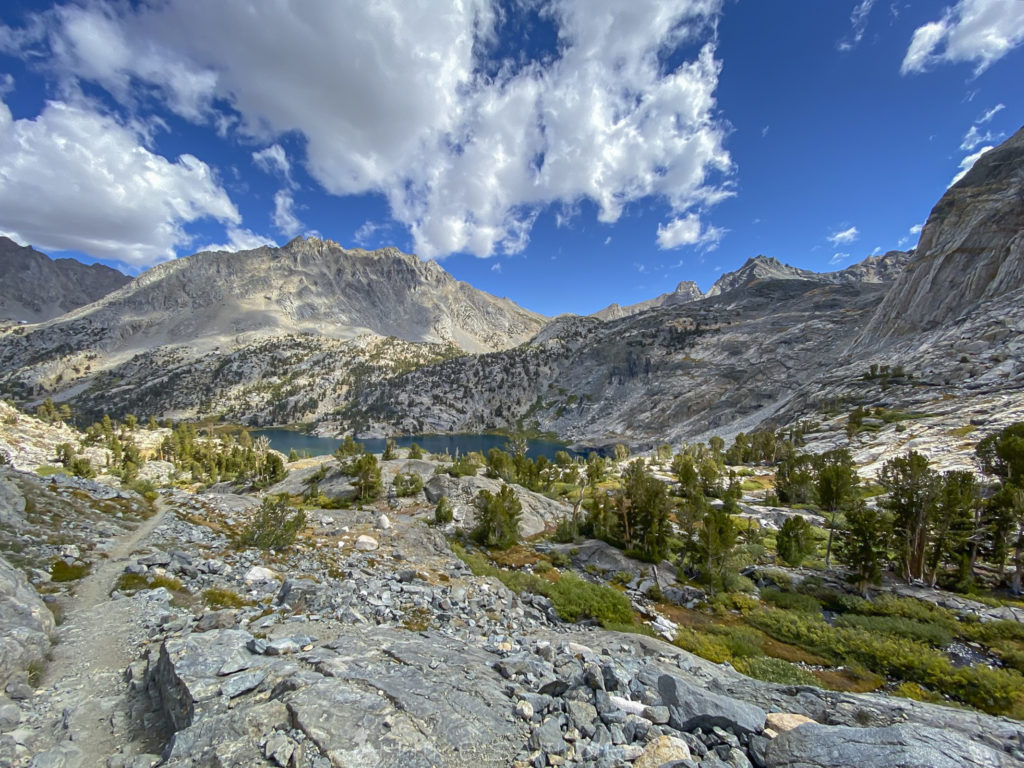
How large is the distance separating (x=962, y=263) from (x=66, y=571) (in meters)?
180

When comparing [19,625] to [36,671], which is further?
[19,625]

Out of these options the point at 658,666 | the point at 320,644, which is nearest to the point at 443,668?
the point at 320,644

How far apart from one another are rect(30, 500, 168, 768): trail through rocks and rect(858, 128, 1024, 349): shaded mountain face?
154826 mm

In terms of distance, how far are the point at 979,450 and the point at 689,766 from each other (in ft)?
156

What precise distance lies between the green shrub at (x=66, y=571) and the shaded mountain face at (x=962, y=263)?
158m

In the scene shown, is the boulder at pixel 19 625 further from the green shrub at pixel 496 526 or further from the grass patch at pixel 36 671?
the green shrub at pixel 496 526

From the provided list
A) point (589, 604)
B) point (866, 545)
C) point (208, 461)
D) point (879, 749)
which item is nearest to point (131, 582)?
point (589, 604)

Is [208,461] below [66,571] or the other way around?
below

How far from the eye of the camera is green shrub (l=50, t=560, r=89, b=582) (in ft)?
47.8

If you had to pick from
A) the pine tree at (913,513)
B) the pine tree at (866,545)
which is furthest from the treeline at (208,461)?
the pine tree at (913,513)

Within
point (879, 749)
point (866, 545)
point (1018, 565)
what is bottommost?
point (879, 749)

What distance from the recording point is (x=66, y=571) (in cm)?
1505

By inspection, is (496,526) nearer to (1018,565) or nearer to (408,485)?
(408,485)

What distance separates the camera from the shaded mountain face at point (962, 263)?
107m
